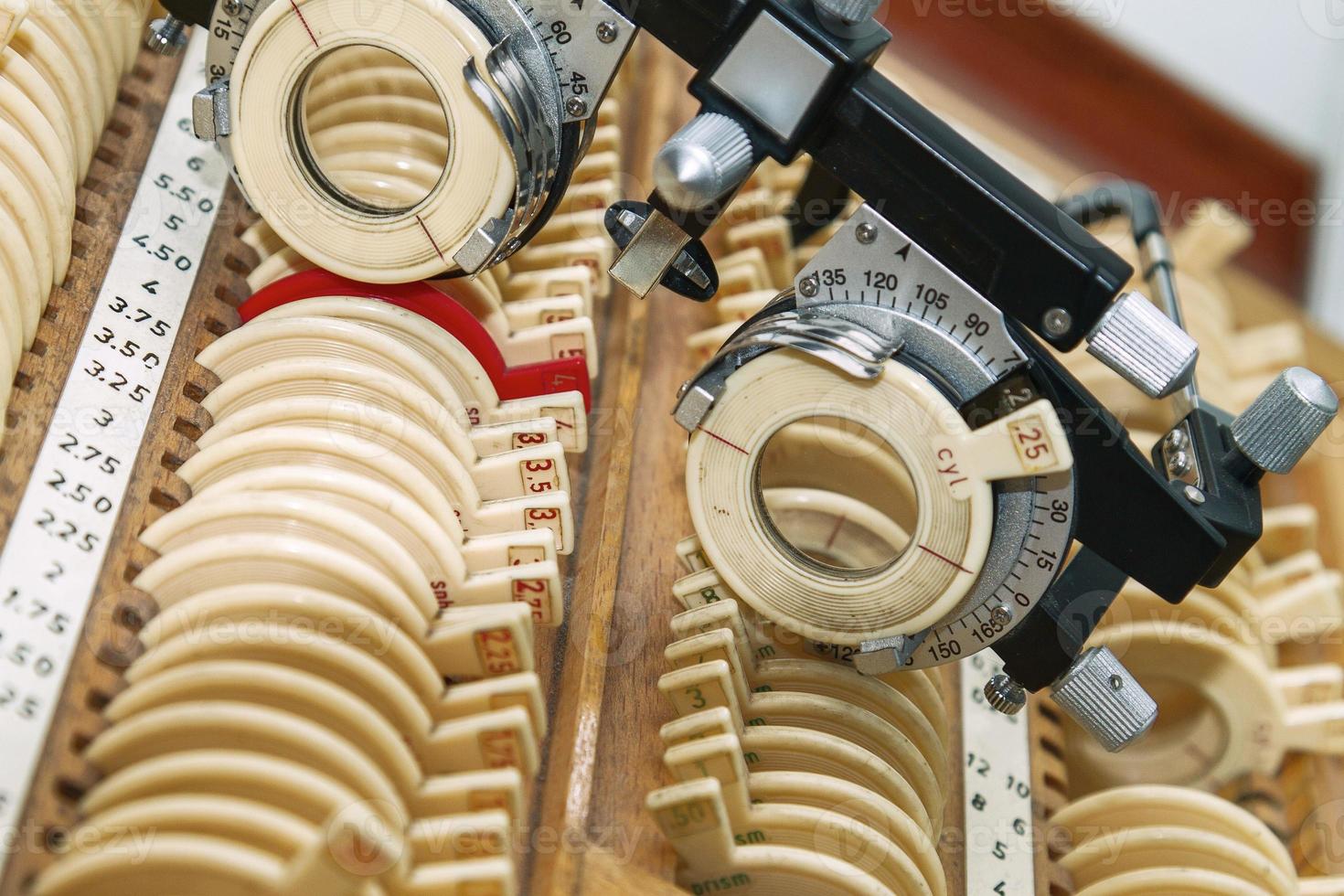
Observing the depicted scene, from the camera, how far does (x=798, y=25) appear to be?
0.86m

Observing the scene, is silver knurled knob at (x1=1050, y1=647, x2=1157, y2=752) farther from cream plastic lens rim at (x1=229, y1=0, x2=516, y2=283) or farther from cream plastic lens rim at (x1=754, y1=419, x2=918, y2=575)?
cream plastic lens rim at (x1=229, y1=0, x2=516, y2=283)

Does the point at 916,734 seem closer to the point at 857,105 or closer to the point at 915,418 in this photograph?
the point at 915,418

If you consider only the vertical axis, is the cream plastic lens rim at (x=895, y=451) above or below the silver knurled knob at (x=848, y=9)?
below

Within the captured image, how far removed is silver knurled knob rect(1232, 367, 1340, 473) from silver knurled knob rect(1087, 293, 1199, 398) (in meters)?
0.17

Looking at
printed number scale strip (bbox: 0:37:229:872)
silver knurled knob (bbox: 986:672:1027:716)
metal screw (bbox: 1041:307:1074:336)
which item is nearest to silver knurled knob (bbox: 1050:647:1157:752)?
silver knurled knob (bbox: 986:672:1027:716)

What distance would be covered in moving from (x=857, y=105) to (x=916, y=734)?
1.63ft

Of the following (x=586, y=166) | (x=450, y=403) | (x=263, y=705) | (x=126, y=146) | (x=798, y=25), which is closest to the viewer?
(x=263, y=705)

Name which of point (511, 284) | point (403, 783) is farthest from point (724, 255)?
point (403, 783)

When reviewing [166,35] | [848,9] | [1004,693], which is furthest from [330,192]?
[1004,693]

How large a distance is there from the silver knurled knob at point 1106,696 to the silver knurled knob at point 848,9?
50 cm

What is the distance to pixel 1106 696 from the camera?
3.13 feet

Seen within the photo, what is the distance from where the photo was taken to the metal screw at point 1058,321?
A: 87 cm

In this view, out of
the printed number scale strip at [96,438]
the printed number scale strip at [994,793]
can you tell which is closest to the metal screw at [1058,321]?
the printed number scale strip at [994,793]

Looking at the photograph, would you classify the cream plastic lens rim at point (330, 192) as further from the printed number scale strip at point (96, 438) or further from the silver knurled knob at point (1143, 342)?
the silver knurled knob at point (1143, 342)
